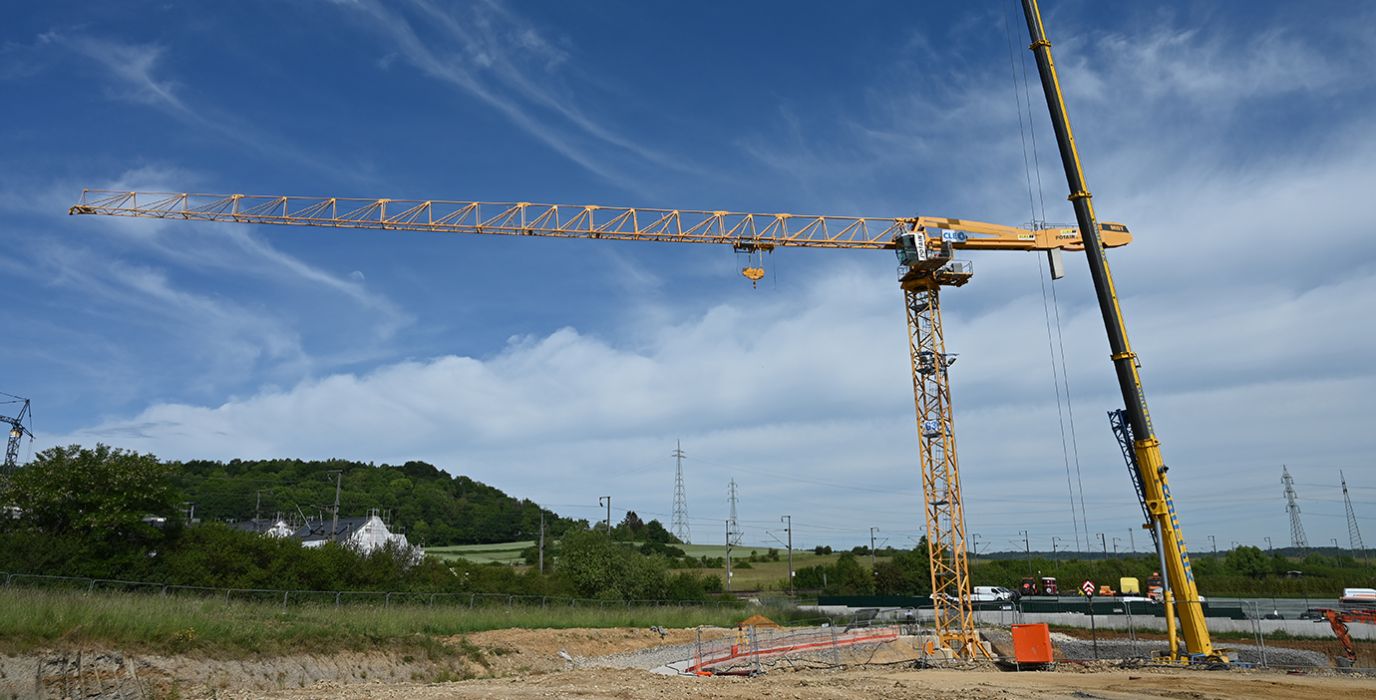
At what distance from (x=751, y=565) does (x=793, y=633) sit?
317 feet

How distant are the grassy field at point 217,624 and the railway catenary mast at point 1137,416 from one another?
2459 centimetres

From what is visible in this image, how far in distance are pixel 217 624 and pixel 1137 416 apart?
29.2m

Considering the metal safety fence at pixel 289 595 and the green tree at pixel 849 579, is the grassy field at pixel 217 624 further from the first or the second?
the green tree at pixel 849 579

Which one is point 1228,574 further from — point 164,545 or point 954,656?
point 164,545

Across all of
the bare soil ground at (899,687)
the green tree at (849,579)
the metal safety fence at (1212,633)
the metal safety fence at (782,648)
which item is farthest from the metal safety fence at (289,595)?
the green tree at (849,579)

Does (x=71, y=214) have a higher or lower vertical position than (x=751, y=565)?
higher

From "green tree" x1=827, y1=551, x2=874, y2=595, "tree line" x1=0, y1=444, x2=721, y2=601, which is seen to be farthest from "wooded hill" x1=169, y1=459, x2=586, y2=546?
"tree line" x1=0, y1=444, x2=721, y2=601

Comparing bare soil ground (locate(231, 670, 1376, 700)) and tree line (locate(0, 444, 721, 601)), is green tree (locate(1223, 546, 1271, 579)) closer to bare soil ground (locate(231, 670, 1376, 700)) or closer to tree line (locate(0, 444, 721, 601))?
bare soil ground (locate(231, 670, 1376, 700))

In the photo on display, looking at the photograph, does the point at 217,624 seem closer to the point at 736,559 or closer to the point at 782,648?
the point at 782,648

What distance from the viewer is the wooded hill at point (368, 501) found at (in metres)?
137

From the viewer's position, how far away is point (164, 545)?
46594mm

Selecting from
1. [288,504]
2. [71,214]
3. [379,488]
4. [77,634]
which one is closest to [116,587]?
[77,634]

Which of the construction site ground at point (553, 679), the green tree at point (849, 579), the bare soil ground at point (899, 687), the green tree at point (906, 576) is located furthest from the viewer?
the green tree at point (849, 579)

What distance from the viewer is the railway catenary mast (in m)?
28.6
